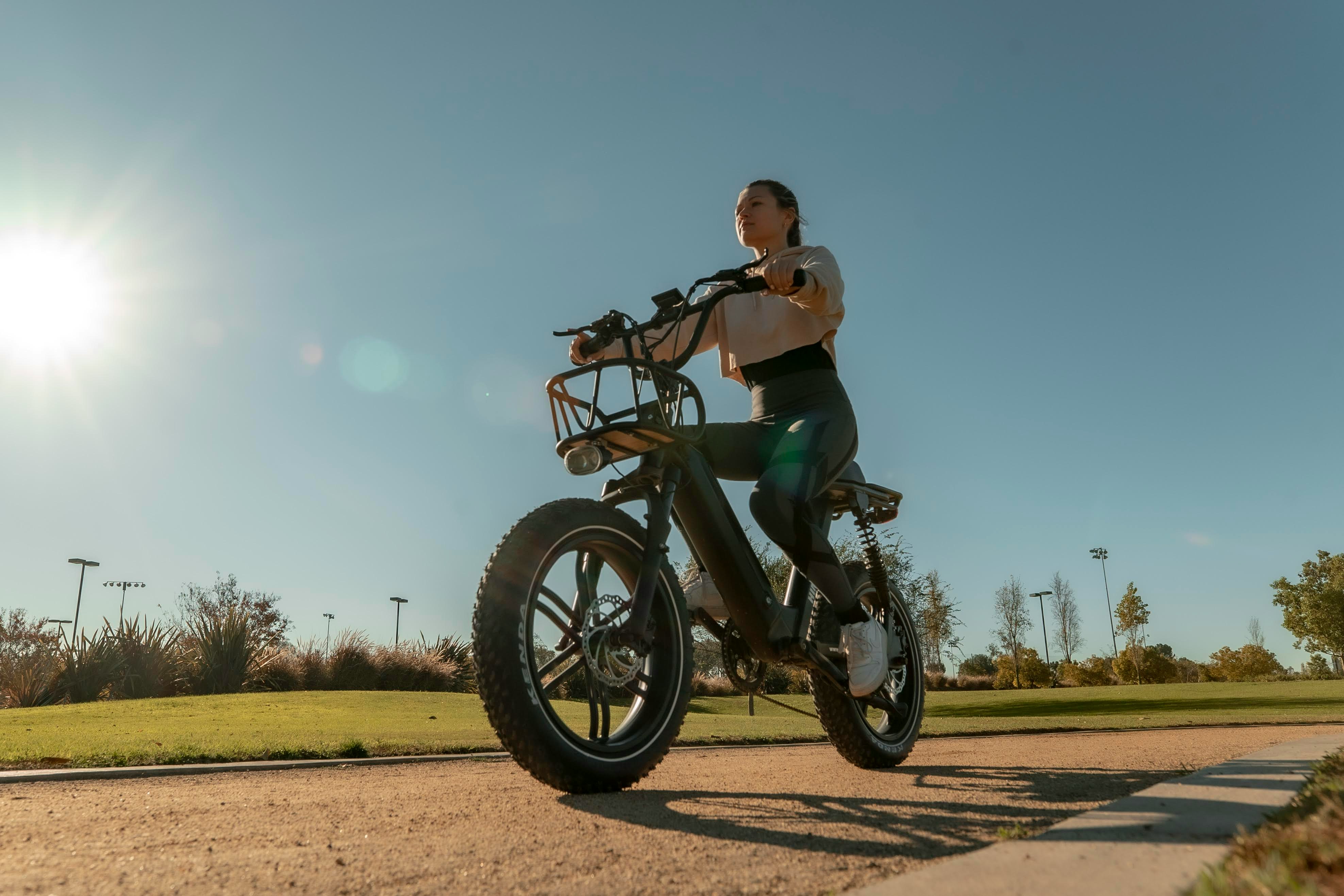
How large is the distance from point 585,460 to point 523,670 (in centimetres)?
81

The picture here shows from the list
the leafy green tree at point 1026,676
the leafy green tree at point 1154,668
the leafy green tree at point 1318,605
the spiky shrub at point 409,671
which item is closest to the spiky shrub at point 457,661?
the spiky shrub at point 409,671

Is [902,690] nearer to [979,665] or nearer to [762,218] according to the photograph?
[762,218]

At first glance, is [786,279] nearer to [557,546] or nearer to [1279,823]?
[557,546]

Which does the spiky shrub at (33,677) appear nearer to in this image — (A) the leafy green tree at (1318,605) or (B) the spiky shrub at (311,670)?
(B) the spiky shrub at (311,670)

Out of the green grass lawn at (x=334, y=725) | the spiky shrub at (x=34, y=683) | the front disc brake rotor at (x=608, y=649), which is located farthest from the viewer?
the spiky shrub at (x=34, y=683)

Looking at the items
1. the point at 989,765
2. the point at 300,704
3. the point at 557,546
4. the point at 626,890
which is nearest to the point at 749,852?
the point at 626,890

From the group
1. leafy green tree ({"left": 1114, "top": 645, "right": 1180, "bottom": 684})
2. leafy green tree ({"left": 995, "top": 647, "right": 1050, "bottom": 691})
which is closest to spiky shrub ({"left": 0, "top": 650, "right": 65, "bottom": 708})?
leafy green tree ({"left": 995, "top": 647, "right": 1050, "bottom": 691})

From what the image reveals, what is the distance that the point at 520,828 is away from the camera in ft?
6.57

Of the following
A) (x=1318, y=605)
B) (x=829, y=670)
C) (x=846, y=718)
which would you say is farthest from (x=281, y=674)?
(x=1318, y=605)

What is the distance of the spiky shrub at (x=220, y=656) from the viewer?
17547 millimetres

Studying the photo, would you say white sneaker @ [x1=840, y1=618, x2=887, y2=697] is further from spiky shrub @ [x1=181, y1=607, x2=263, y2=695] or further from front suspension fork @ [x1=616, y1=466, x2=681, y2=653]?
spiky shrub @ [x1=181, y1=607, x2=263, y2=695]

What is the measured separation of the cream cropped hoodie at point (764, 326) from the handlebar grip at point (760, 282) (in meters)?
0.20

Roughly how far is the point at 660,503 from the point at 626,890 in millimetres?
1779

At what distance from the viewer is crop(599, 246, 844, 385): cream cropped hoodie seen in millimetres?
3318
